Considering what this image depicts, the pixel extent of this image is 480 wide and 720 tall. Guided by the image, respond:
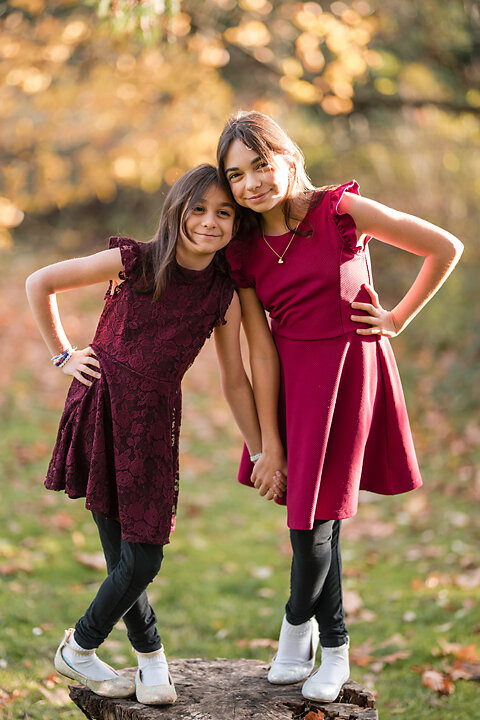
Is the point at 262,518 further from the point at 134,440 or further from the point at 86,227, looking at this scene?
the point at 86,227

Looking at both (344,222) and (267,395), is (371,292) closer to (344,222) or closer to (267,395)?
(344,222)

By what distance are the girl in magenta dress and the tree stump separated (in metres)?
0.06

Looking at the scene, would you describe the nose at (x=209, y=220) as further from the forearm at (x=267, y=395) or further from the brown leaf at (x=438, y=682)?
the brown leaf at (x=438, y=682)

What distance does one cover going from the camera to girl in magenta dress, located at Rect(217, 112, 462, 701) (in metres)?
2.46

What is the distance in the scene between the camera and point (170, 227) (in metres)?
2.46

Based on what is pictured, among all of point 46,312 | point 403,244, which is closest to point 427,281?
A: point 403,244

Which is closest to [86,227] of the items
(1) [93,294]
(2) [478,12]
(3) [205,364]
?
(1) [93,294]

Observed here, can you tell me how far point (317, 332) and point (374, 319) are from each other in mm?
197

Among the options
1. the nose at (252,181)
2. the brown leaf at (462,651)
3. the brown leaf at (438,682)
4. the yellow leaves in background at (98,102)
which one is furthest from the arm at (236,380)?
the yellow leaves in background at (98,102)

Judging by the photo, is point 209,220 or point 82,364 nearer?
point 209,220

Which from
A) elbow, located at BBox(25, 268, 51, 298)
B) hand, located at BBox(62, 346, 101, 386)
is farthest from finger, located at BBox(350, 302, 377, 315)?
elbow, located at BBox(25, 268, 51, 298)

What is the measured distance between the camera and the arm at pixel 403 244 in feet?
8.05

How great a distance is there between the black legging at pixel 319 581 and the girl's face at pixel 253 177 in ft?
3.50

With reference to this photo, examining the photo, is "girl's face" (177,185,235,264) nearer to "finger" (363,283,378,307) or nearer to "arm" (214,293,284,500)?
"arm" (214,293,284,500)
